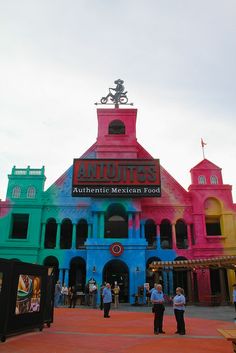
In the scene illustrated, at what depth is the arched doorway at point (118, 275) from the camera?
32.0 metres

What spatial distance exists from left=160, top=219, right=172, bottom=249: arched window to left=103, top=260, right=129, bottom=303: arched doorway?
196 inches

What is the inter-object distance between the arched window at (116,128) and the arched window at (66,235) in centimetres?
1156

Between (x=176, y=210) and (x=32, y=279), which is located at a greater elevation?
(x=176, y=210)

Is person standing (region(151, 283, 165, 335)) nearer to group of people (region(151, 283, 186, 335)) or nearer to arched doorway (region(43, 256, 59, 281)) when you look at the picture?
group of people (region(151, 283, 186, 335))

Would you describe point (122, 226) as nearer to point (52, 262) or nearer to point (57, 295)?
point (52, 262)

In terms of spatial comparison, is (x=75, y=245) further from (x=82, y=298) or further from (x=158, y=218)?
(x=158, y=218)

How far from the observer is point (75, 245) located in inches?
1270

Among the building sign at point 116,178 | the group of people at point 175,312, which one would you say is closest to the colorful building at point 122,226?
the building sign at point 116,178

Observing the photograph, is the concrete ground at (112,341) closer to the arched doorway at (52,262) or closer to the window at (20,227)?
the arched doorway at (52,262)

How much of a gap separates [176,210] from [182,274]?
6.62 m

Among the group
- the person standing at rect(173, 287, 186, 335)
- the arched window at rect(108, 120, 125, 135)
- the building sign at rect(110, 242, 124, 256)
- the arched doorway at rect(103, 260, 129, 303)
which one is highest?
the arched window at rect(108, 120, 125, 135)

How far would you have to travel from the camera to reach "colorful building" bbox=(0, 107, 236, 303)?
1182 inches

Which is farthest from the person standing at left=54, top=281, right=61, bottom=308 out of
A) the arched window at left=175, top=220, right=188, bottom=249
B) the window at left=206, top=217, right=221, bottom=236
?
the window at left=206, top=217, right=221, bottom=236

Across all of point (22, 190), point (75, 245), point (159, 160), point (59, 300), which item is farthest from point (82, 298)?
point (159, 160)
